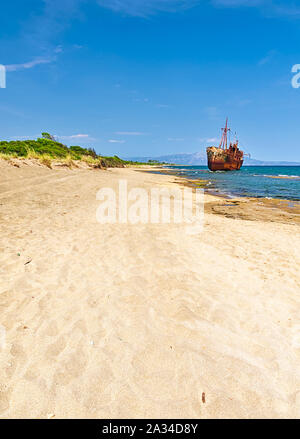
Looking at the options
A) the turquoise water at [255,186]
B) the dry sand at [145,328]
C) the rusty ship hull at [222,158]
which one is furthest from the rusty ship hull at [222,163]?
the dry sand at [145,328]

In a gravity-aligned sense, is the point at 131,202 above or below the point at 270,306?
above

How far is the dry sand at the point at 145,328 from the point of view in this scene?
237 cm

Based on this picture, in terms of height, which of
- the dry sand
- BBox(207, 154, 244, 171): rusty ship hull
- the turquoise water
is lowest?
the dry sand

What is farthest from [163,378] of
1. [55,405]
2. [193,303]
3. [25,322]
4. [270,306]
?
[270,306]

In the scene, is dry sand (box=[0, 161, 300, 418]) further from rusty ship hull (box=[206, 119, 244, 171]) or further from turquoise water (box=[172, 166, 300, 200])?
rusty ship hull (box=[206, 119, 244, 171])

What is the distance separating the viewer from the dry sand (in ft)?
7.78

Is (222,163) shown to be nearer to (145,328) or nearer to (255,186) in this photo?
(255,186)

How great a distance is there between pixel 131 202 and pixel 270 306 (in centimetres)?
970

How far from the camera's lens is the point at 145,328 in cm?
335

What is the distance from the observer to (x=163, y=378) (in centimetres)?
261

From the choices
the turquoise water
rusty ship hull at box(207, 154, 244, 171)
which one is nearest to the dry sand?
the turquoise water

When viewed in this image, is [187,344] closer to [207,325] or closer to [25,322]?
[207,325]

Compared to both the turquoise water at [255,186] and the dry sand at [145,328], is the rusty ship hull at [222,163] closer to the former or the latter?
the turquoise water at [255,186]
